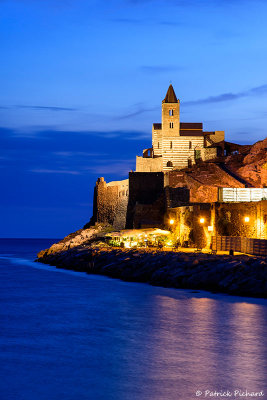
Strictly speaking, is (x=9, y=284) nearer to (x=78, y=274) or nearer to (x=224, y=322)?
(x=78, y=274)

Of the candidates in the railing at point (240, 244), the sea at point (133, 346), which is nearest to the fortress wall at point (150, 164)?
the railing at point (240, 244)

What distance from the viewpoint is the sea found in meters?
8.92

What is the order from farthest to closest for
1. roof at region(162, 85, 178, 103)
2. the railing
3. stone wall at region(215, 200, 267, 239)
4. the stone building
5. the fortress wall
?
1. roof at region(162, 85, 178, 103)
2. the fortress wall
3. the stone building
4. stone wall at region(215, 200, 267, 239)
5. the railing

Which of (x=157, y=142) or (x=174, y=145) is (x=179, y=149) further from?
(x=157, y=142)

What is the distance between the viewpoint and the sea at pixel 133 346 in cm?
892

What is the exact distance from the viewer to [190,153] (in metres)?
51.3

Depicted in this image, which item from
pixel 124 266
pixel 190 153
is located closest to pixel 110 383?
pixel 124 266

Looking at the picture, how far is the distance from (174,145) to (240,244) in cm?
2660

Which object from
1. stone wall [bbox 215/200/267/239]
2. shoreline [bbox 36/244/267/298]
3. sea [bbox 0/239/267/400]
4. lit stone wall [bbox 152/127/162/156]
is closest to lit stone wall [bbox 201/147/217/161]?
lit stone wall [bbox 152/127/162/156]

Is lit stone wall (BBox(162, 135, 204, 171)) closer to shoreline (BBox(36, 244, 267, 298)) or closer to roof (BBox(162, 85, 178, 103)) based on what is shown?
roof (BBox(162, 85, 178, 103))

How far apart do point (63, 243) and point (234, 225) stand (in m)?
21.3

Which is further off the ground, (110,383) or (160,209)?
(160,209)

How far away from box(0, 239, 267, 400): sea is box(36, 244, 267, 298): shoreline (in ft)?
2.22

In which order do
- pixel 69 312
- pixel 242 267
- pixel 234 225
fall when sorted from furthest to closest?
pixel 234 225, pixel 242 267, pixel 69 312
